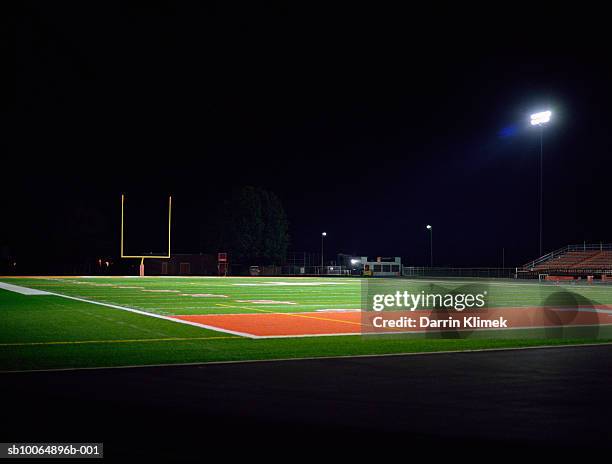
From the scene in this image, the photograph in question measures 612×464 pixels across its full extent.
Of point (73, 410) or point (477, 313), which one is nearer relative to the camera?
point (73, 410)

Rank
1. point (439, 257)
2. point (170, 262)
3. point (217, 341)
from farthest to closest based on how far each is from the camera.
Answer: point (439, 257) < point (170, 262) < point (217, 341)

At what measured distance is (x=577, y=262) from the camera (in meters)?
60.2

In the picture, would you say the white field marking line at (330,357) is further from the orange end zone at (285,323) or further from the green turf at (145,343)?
the orange end zone at (285,323)

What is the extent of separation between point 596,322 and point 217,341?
29.6 feet

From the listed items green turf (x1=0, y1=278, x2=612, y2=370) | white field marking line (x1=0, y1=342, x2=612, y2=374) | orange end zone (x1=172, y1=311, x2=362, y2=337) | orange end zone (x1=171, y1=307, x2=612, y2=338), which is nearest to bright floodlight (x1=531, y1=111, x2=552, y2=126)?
orange end zone (x1=171, y1=307, x2=612, y2=338)

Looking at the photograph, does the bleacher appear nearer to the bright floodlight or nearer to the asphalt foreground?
the bright floodlight

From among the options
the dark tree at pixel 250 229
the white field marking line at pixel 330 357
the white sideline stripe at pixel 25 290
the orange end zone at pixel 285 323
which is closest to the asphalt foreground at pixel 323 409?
the white field marking line at pixel 330 357

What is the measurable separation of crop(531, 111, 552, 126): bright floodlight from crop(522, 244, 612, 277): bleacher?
1264 cm

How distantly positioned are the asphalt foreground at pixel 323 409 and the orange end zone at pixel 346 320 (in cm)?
428

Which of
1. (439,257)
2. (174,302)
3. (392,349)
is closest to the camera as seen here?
(392,349)

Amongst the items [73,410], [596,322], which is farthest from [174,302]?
[73,410]

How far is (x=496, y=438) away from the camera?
5.77 metres

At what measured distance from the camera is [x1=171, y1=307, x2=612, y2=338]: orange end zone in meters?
14.2

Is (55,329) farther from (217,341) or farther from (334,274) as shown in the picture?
(334,274)
